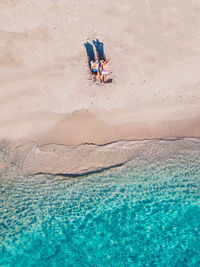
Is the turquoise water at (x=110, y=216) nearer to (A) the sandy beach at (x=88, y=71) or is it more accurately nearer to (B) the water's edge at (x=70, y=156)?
(B) the water's edge at (x=70, y=156)

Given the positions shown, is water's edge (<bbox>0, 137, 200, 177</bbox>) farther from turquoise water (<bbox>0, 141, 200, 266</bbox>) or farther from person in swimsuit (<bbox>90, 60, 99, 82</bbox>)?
person in swimsuit (<bbox>90, 60, 99, 82</bbox>)

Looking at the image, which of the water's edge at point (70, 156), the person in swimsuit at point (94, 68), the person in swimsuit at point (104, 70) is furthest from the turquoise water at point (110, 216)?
the person in swimsuit at point (94, 68)

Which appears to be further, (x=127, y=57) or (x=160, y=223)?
(x=127, y=57)

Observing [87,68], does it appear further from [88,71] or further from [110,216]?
[110,216]

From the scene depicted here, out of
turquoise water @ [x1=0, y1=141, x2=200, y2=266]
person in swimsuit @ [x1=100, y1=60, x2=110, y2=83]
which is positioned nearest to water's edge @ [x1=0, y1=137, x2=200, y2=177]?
turquoise water @ [x1=0, y1=141, x2=200, y2=266]

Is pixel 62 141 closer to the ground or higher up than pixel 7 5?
closer to the ground

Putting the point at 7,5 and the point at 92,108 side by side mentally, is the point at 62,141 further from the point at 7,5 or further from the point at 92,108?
the point at 7,5

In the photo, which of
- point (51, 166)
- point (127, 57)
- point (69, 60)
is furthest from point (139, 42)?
point (51, 166)
